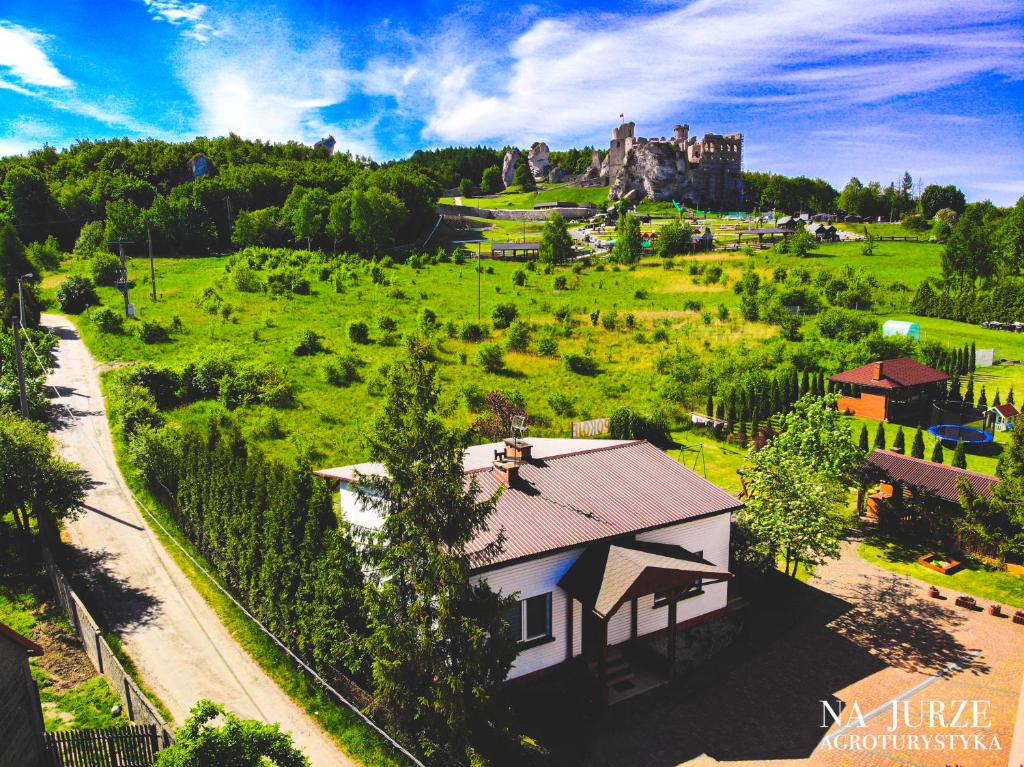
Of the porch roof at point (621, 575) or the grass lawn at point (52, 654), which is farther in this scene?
the porch roof at point (621, 575)

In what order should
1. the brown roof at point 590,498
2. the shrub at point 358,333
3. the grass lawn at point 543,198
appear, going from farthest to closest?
the grass lawn at point 543,198 → the shrub at point 358,333 → the brown roof at point 590,498

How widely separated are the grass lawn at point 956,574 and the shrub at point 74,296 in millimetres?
61680

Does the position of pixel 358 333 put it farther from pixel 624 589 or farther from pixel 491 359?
pixel 624 589

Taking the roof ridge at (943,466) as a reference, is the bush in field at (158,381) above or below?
above

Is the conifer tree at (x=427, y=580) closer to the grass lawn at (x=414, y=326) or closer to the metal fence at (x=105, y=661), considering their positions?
the metal fence at (x=105, y=661)

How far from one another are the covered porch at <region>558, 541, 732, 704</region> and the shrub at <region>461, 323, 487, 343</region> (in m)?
34.0

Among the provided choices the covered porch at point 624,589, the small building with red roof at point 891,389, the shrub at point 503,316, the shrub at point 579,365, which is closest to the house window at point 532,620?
the covered porch at point 624,589

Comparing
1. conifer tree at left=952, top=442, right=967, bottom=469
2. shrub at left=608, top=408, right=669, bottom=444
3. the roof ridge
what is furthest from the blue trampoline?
shrub at left=608, top=408, right=669, bottom=444

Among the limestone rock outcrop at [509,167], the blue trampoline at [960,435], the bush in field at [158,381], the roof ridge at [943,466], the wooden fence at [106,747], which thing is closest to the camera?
the wooden fence at [106,747]

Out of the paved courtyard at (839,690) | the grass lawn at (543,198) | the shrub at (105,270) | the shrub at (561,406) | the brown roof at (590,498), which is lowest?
the paved courtyard at (839,690)

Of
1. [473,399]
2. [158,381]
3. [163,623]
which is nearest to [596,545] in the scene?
[163,623]

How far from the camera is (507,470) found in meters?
19.2

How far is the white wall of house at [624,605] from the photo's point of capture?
16375 millimetres

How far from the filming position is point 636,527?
17.9 m
